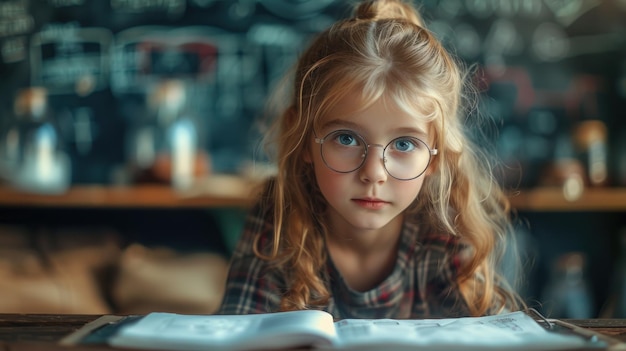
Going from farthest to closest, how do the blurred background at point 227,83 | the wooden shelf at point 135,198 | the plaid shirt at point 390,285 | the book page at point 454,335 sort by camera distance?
the blurred background at point 227,83, the wooden shelf at point 135,198, the plaid shirt at point 390,285, the book page at point 454,335

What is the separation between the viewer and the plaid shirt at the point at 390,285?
116 cm

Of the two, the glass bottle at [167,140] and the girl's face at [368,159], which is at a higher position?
the glass bottle at [167,140]

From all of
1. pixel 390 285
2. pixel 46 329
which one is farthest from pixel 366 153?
pixel 46 329

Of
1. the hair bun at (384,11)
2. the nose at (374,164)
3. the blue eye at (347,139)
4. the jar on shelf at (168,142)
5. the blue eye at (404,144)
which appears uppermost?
the hair bun at (384,11)

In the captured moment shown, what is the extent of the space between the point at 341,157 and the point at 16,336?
49 centimetres

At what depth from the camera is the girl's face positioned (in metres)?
0.99

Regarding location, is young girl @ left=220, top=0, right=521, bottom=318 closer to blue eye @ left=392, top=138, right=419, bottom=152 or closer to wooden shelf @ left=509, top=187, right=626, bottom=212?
blue eye @ left=392, top=138, right=419, bottom=152

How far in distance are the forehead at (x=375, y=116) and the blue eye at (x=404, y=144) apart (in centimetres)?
2

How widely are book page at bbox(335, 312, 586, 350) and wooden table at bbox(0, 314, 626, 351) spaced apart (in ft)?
0.34

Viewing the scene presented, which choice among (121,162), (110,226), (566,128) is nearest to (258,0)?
(121,162)

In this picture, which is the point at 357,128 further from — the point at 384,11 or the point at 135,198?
the point at 135,198

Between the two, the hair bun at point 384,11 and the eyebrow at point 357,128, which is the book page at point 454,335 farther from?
the hair bun at point 384,11

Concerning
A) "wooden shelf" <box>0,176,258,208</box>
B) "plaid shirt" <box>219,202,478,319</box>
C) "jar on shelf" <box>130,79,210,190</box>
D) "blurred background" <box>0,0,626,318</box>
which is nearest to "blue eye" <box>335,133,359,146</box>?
"plaid shirt" <box>219,202,478,319</box>

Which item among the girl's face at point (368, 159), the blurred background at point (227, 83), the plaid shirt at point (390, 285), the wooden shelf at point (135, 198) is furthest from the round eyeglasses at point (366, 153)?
the blurred background at point (227, 83)
